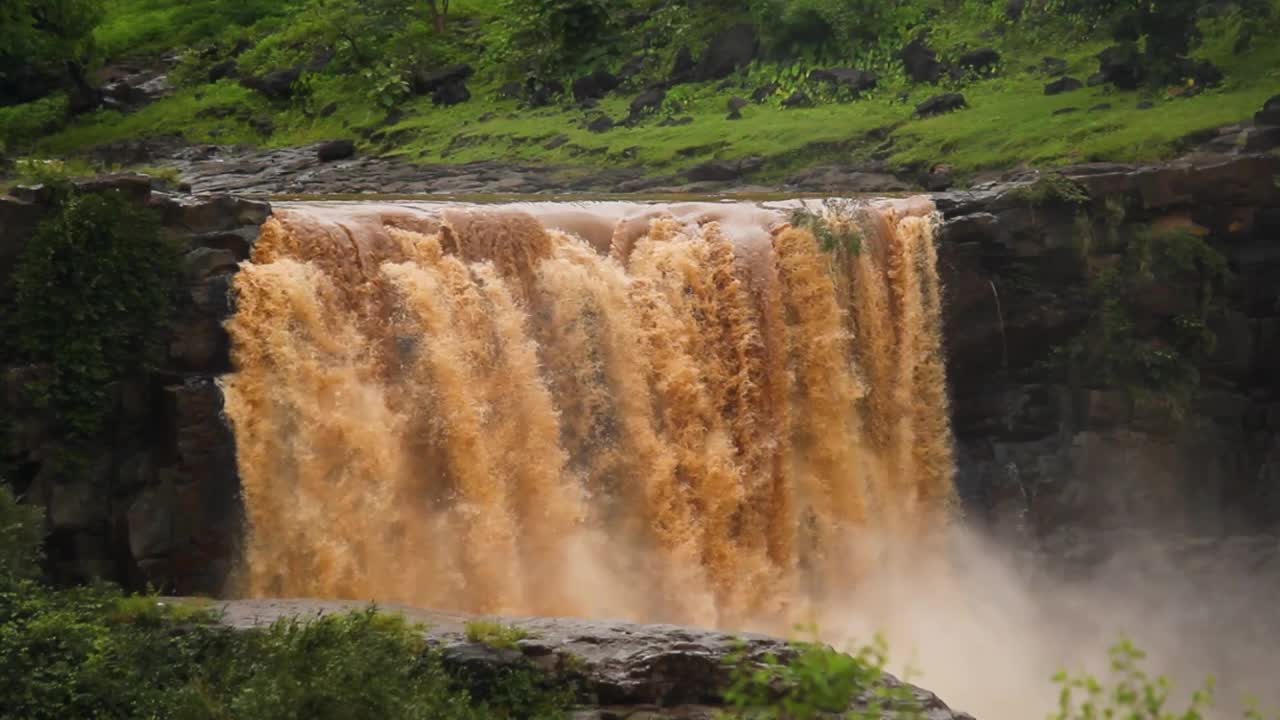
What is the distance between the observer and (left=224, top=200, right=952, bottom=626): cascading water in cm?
1653

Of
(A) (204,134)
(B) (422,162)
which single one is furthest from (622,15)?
(A) (204,134)

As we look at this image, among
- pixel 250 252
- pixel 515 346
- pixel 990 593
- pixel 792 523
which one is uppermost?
pixel 250 252

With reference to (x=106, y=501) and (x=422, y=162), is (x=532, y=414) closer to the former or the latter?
(x=106, y=501)

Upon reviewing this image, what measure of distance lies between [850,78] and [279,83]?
50.9 feet

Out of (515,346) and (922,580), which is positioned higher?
(515,346)

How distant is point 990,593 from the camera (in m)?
21.1

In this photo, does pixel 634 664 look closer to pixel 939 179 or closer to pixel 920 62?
pixel 939 179

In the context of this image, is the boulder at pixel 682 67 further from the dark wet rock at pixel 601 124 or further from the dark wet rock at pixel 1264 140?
the dark wet rock at pixel 1264 140

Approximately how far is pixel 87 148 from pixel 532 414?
24071mm

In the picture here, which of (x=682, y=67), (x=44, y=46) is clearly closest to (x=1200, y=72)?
(x=682, y=67)

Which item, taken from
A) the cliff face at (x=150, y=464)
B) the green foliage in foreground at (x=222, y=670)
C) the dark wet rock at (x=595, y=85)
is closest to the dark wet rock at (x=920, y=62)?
the dark wet rock at (x=595, y=85)

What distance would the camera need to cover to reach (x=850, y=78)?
3212 centimetres

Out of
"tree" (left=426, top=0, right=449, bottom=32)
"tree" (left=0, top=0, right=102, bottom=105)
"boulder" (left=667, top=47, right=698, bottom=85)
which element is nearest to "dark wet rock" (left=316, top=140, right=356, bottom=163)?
"boulder" (left=667, top=47, right=698, bottom=85)

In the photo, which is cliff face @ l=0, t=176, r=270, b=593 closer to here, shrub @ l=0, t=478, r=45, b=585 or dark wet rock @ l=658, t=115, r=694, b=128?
shrub @ l=0, t=478, r=45, b=585
